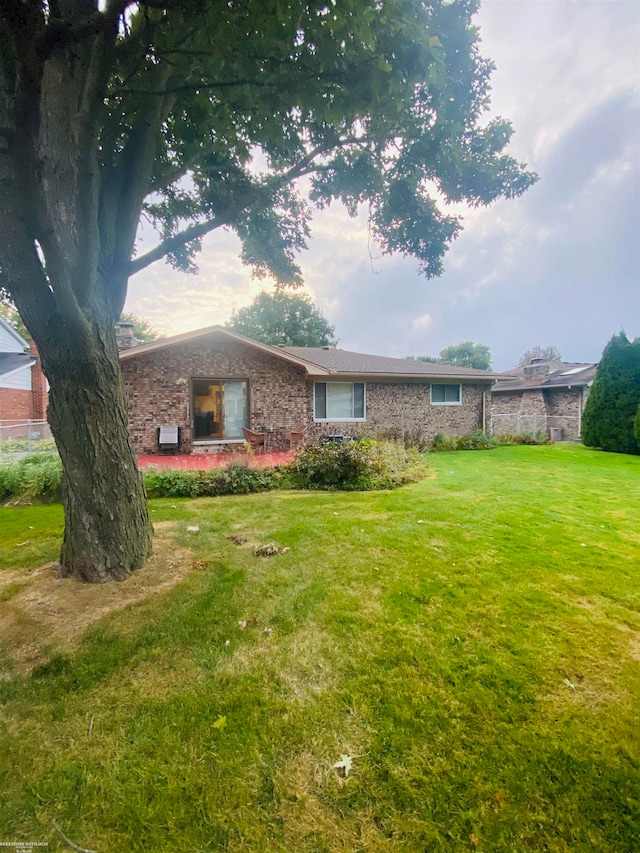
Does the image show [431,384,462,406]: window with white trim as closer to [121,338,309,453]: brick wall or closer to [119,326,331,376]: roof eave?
[119,326,331,376]: roof eave

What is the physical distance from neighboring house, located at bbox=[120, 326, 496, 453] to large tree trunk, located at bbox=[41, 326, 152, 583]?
776 cm

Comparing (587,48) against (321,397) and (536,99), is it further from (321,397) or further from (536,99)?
(321,397)

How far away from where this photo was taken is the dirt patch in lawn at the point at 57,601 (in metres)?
2.57

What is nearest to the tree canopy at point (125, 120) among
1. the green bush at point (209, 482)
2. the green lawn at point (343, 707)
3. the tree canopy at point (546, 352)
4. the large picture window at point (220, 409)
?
the green lawn at point (343, 707)

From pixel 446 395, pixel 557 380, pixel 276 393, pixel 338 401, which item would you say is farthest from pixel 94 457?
pixel 557 380

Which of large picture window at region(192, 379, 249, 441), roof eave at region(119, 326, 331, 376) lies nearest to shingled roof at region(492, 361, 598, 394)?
roof eave at region(119, 326, 331, 376)

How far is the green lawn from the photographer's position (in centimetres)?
143

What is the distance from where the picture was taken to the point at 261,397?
1205 centimetres

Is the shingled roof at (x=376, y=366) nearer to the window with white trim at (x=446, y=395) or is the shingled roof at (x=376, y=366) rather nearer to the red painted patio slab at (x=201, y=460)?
the window with white trim at (x=446, y=395)

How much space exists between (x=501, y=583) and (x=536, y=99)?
15.2 m

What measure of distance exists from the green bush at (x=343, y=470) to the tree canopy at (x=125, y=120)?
3.84 meters

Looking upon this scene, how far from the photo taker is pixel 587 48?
9828mm

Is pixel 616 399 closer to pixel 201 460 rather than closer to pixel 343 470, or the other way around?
pixel 343 470

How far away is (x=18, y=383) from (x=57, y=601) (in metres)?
16.6
